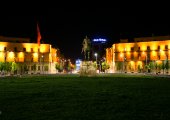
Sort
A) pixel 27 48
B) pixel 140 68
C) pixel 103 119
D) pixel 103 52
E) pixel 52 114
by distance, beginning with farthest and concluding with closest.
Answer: pixel 103 52 → pixel 27 48 → pixel 140 68 → pixel 52 114 → pixel 103 119

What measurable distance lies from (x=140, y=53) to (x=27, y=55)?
1478 inches

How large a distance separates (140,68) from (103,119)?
100123 millimetres

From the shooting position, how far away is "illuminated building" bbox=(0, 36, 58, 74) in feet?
373

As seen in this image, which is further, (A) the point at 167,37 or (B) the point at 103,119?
(A) the point at 167,37

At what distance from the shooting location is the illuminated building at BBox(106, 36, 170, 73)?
370 ft

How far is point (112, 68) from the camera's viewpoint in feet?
431

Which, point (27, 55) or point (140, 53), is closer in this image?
point (140, 53)

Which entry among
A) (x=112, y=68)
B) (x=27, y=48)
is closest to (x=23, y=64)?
(x=27, y=48)

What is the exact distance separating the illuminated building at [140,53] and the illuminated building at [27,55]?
23.3 metres

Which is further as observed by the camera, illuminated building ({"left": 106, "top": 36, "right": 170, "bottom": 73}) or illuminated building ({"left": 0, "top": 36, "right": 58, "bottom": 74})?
illuminated building ({"left": 0, "top": 36, "right": 58, "bottom": 74})

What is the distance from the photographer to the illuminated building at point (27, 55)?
11375 cm

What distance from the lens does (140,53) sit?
4702 inches

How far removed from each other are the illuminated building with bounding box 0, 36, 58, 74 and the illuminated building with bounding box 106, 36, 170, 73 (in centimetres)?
2327

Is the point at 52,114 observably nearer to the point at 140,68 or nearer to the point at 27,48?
the point at 140,68
